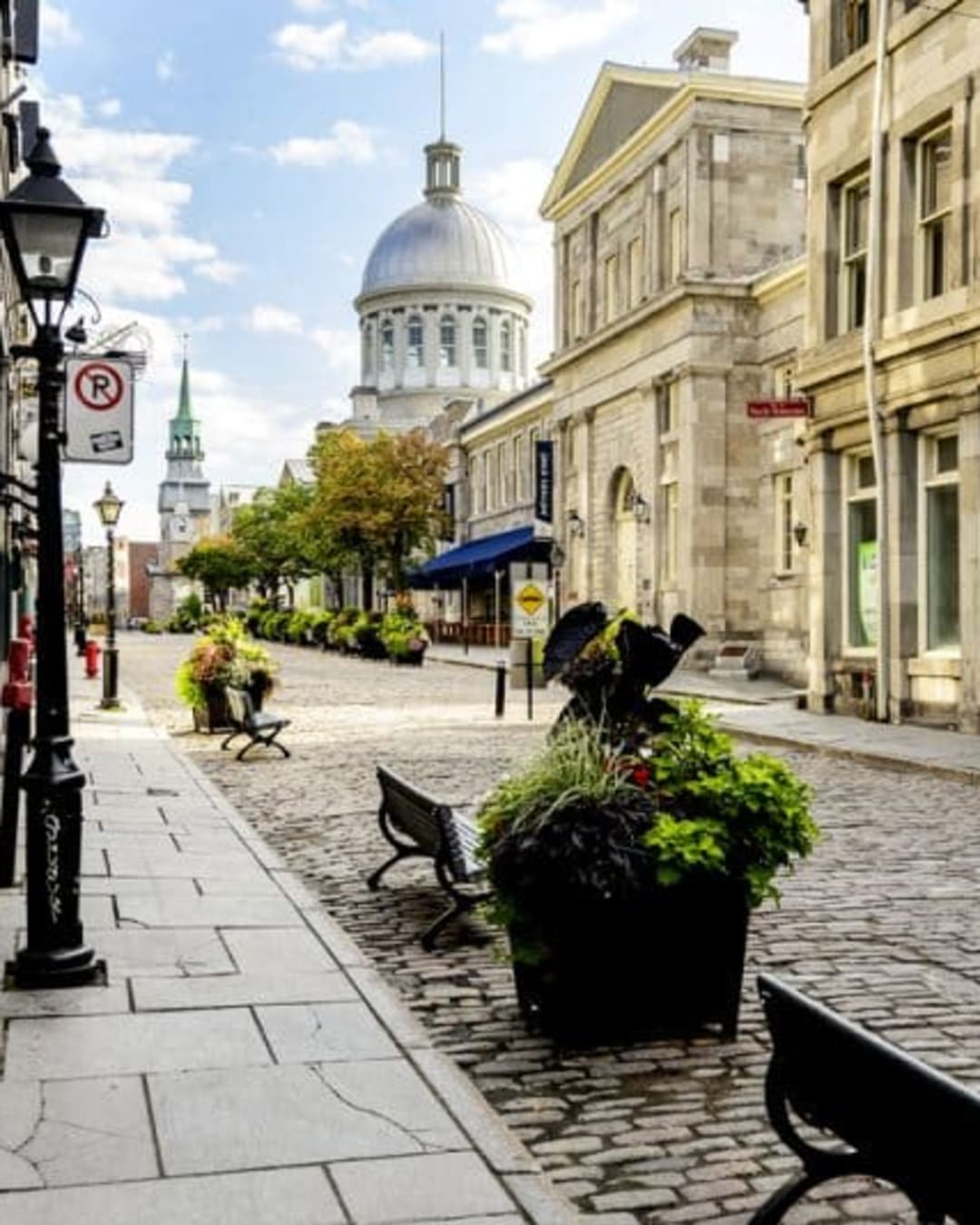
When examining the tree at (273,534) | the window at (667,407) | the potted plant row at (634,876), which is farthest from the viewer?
the tree at (273,534)

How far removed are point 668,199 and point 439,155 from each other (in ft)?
272

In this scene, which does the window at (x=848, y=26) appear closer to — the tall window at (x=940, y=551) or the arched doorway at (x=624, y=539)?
the tall window at (x=940, y=551)

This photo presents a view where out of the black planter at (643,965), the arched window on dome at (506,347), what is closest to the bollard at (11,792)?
the black planter at (643,965)

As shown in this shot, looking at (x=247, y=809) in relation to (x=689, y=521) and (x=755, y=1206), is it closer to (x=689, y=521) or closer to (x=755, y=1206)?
(x=755, y=1206)

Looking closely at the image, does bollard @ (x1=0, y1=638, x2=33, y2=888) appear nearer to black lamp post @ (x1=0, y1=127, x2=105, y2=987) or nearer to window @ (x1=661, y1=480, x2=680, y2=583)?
black lamp post @ (x1=0, y1=127, x2=105, y2=987)

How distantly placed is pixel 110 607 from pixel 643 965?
78.5 ft

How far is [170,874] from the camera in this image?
9.10 m

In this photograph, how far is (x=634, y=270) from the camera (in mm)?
38562

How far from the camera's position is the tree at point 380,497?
5641 cm

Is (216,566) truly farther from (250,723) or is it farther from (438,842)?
(438,842)

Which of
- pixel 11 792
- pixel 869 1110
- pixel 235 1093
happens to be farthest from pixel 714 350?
pixel 869 1110

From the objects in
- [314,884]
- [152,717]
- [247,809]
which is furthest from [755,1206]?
[152,717]

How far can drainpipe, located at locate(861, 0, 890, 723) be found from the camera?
20.3 metres

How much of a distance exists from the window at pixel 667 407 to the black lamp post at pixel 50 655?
29431 mm
